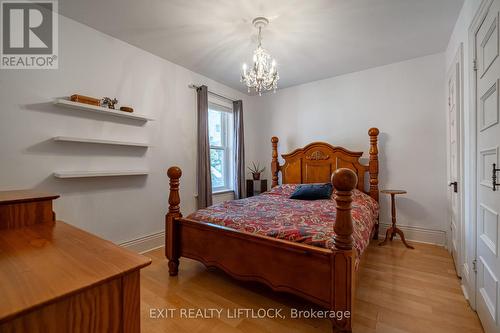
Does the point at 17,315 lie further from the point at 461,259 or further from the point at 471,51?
the point at 461,259

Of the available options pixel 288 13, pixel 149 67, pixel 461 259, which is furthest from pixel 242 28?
pixel 461 259

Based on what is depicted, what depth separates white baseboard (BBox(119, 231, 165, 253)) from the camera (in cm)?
272

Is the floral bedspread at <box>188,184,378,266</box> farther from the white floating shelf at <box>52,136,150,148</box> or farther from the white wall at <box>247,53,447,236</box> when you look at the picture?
the white floating shelf at <box>52,136,150,148</box>

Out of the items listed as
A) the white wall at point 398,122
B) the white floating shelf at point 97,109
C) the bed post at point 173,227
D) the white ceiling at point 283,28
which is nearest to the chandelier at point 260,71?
the white ceiling at point 283,28

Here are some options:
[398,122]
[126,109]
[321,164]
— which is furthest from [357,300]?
[126,109]

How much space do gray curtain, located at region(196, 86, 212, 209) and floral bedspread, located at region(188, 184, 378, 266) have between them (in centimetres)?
78

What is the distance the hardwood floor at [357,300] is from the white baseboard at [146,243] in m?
0.47

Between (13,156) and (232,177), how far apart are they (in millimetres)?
2806

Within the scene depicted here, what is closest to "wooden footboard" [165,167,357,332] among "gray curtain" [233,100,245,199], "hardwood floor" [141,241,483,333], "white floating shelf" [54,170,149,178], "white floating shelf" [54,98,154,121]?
"hardwood floor" [141,241,483,333]

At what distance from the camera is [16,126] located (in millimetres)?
1950

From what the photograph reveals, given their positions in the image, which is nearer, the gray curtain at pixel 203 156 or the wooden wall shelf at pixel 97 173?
the wooden wall shelf at pixel 97 173

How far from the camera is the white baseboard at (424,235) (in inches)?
115

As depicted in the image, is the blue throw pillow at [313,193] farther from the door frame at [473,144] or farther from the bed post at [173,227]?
the bed post at [173,227]

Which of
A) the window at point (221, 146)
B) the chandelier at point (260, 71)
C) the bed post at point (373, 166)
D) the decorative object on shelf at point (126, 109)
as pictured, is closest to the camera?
the chandelier at point (260, 71)
